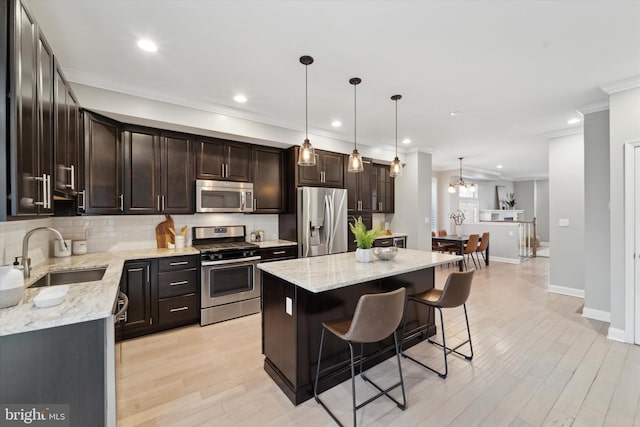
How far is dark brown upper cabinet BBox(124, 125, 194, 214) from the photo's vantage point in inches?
129

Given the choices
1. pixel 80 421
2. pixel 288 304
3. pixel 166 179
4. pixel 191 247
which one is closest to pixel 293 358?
pixel 288 304

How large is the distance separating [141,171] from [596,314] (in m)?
5.95

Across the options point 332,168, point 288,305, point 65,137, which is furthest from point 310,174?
point 65,137

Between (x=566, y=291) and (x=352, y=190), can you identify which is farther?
(x=352, y=190)

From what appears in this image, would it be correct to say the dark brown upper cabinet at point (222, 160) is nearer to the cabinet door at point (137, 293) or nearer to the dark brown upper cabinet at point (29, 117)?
the cabinet door at point (137, 293)

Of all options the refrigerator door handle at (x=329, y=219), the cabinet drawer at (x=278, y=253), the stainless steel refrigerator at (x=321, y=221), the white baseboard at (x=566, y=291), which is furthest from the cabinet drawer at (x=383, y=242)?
the white baseboard at (x=566, y=291)

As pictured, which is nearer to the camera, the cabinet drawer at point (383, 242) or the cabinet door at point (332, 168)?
the cabinet door at point (332, 168)

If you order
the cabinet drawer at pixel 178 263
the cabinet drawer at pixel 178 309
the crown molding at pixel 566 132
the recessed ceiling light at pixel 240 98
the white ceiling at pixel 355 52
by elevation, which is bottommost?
the cabinet drawer at pixel 178 309

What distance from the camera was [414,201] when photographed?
226 inches

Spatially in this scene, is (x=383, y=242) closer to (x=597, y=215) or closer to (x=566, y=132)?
(x=597, y=215)

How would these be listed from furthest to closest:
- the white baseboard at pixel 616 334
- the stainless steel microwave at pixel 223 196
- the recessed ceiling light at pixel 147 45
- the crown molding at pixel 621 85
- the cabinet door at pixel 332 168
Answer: the cabinet door at pixel 332 168, the stainless steel microwave at pixel 223 196, the white baseboard at pixel 616 334, the crown molding at pixel 621 85, the recessed ceiling light at pixel 147 45

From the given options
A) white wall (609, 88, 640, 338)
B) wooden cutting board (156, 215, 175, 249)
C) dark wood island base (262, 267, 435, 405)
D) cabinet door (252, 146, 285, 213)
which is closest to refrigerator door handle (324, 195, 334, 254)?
cabinet door (252, 146, 285, 213)

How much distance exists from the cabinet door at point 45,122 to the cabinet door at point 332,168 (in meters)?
3.30

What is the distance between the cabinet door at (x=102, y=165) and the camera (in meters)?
2.90
